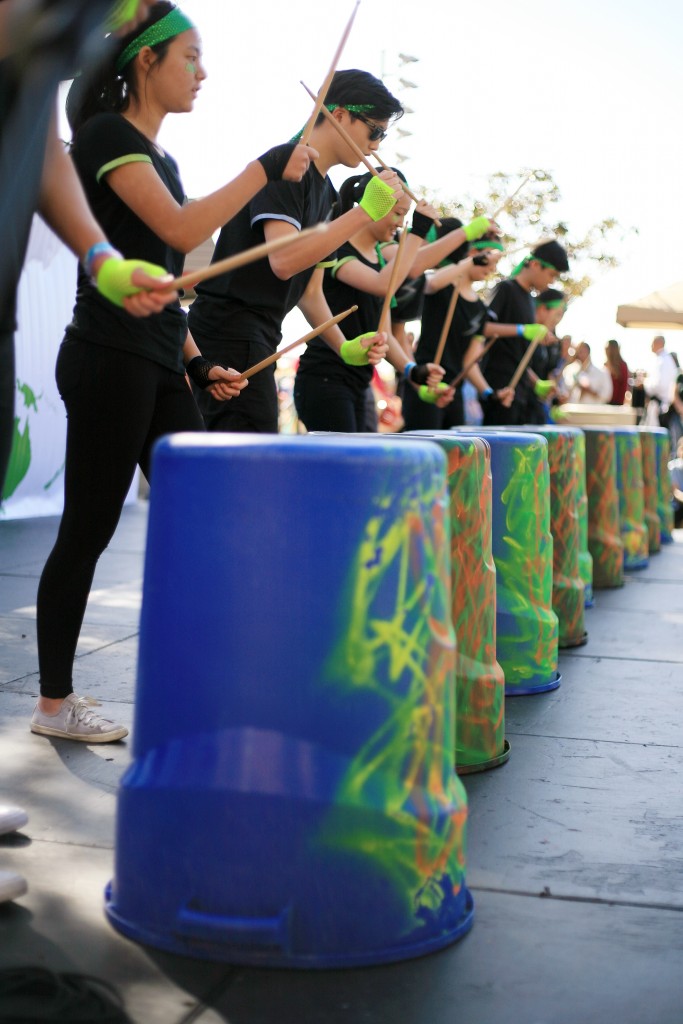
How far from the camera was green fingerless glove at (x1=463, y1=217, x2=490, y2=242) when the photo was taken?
6.39 m

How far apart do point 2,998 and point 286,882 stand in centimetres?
46

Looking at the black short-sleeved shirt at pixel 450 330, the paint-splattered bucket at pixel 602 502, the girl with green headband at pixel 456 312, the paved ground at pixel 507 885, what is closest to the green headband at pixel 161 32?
the paved ground at pixel 507 885

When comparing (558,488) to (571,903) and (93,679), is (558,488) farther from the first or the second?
(571,903)

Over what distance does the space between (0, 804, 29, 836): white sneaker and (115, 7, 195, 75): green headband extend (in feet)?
5.97

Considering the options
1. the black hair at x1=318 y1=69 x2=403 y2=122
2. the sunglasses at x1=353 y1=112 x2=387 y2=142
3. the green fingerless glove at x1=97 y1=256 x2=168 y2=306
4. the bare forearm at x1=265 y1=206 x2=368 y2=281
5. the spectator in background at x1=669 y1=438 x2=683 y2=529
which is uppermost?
the black hair at x1=318 y1=69 x2=403 y2=122

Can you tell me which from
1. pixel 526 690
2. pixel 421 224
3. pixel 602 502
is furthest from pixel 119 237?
pixel 602 502

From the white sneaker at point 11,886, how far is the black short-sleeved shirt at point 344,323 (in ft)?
9.78

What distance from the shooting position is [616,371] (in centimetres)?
1659

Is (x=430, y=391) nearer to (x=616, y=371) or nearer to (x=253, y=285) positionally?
(x=253, y=285)

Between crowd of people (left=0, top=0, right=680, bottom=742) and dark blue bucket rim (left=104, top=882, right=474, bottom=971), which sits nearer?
dark blue bucket rim (left=104, top=882, right=474, bottom=971)

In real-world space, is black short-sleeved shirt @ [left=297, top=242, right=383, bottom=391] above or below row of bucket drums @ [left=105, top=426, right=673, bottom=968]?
above

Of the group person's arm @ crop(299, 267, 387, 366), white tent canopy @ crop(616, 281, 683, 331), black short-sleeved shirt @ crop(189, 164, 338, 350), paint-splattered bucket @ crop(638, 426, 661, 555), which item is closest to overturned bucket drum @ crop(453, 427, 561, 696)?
person's arm @ crop(299, 267, 387, 366)

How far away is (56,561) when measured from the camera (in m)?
3.31

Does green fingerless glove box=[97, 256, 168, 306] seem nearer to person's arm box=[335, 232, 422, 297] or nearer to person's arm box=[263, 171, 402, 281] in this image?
person's arm box=[263, 171, 402, 281]
